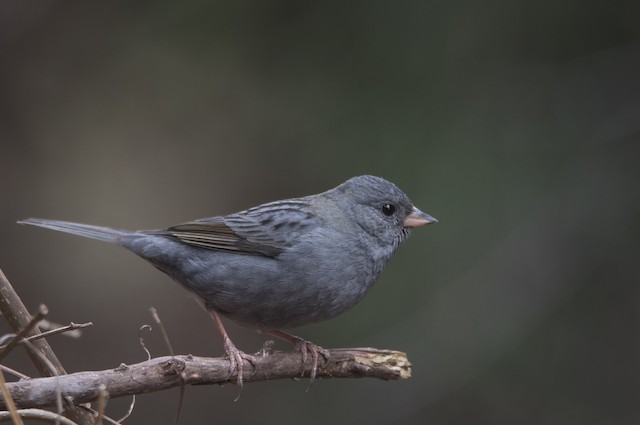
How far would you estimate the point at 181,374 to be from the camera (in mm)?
3291

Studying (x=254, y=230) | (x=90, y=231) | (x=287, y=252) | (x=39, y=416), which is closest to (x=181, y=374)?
(x=39, y=416)

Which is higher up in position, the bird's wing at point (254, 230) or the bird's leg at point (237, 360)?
the bird's wing at point (254, 230)

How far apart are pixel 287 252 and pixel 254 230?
1.12 feet

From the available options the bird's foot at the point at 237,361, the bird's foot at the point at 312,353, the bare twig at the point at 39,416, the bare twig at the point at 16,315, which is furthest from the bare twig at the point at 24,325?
the bird's foot at the point at 312,353

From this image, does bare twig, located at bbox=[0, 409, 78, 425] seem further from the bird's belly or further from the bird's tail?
the bird's tail

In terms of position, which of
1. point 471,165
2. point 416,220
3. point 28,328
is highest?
point 471,165

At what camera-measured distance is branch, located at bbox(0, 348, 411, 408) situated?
3.02 m

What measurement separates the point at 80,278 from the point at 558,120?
5.42 m

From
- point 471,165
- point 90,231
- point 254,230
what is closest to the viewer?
point 254,230

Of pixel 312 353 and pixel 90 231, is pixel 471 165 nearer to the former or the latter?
pixel 312 353

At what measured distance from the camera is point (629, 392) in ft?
22.6

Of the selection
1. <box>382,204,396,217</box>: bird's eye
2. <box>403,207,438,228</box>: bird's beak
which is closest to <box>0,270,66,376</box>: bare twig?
<box>382,204,396,217</box>: bird's eye

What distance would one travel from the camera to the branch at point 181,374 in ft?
9.91

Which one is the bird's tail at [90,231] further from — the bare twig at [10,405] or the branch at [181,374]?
the bare twig at [10,405]
